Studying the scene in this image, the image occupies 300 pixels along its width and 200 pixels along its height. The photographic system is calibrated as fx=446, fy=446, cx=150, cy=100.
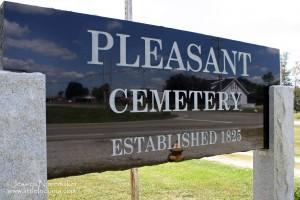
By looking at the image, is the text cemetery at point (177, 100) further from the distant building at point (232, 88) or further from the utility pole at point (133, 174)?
the utility pole at point (133, 174)

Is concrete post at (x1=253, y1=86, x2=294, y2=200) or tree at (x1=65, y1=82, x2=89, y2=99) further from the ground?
tree at (x1=65, y1=82, x2=89, y2=99)

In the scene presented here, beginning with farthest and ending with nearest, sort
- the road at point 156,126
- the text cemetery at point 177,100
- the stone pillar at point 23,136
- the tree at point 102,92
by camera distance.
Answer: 1. the text cemetery at point 177,100
2. the tree at point 102,92
3. the road at point 156,126
4. the stone pillar at point 23,136

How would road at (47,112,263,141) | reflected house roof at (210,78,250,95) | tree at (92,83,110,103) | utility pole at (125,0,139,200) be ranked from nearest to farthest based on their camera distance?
road at (47,112,263,141) < tree at (92,83,110,103) < reflected house roof at (210,78,250,95) < utility pole at (125,0,139,200)

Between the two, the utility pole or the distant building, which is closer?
the distant building

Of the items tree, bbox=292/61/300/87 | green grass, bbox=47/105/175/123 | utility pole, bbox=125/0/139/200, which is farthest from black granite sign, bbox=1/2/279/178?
tree, bbox=292/61/300/87

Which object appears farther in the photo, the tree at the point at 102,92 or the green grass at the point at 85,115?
the tree at the point at 102,92

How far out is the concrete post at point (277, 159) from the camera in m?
5.04

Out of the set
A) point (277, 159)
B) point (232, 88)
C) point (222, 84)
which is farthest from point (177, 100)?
point (277, 159)

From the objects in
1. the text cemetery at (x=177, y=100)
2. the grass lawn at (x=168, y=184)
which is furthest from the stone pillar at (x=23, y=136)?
the grass lawn at (x=168, y=184)

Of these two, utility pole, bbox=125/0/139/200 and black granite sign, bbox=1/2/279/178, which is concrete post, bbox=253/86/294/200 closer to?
black granite sign, bbox=1/2/279/178

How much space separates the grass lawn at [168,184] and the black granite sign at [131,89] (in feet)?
12.1

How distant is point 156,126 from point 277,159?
183cm

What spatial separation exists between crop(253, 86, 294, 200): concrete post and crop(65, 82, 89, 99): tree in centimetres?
255

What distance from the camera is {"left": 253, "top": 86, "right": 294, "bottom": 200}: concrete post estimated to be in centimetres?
504
